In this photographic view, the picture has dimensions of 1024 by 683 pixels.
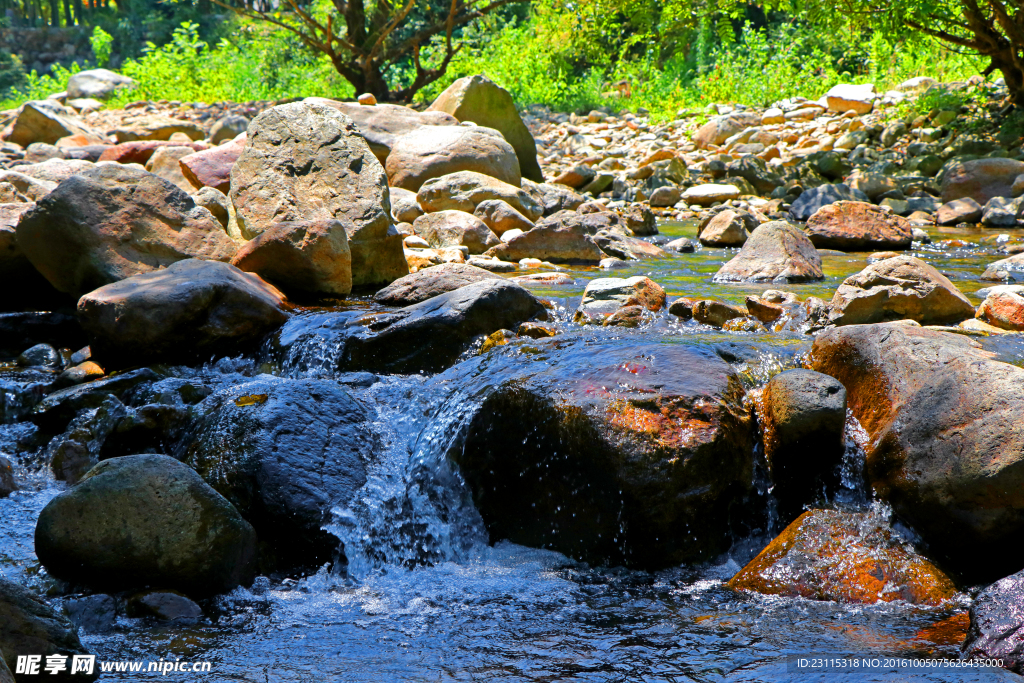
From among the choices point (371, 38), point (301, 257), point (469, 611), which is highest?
point (371, 38)

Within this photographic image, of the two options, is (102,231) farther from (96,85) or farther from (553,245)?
(96,85)

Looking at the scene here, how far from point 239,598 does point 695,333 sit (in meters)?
3.07

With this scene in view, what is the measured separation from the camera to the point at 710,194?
11219 mm

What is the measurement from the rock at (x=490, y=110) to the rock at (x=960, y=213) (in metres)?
5.74

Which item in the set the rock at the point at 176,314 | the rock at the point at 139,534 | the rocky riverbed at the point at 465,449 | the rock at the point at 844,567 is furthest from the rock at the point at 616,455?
the rock at the point at 176,314

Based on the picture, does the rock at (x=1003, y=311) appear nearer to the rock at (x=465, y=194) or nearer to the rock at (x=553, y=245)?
the rock at (x=553, y=245)

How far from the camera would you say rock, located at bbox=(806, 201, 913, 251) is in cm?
787

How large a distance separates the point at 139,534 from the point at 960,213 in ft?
30.5

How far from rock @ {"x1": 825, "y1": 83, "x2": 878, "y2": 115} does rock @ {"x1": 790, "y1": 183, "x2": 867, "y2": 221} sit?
464 cm

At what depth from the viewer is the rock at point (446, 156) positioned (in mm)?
9719

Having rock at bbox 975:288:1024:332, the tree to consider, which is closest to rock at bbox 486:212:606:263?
rock at bbox 975:288:1024:332

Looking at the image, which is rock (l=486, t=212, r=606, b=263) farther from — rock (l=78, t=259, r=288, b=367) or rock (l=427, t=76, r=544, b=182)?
rock (l=427, t=76, r=544, b=182)

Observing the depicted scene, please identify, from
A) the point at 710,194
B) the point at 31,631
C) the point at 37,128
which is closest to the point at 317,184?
the point at 31,631

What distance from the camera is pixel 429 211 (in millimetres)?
8797
